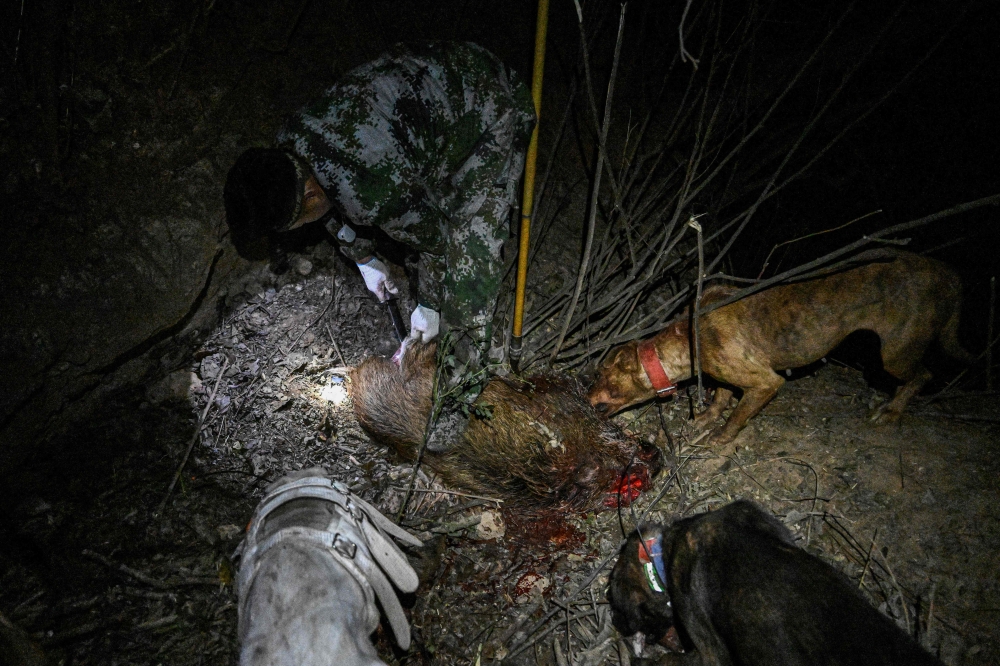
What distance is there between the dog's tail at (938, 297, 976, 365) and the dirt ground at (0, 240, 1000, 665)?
0.28 m

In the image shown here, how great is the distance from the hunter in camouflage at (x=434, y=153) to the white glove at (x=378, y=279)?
15.4 inches

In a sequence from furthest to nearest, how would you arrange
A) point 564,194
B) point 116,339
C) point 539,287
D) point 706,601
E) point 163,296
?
point 564,194 → point 539,287 → point 163,296 → point 116,339 → point 706,601

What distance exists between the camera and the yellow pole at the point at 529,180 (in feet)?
7.72

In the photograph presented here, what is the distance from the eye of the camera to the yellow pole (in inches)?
92.7

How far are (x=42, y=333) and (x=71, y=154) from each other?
3.59 ft

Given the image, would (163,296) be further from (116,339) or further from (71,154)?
(71,154)

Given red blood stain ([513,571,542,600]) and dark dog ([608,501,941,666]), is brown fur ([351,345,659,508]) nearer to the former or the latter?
red blood stain ([513,571,542,600])

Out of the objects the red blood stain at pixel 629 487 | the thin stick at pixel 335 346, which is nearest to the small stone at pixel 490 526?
the red blood stain at pixel 629 487

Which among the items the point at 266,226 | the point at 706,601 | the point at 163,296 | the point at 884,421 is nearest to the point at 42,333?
the point at 163,296

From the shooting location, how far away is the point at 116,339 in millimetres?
3365

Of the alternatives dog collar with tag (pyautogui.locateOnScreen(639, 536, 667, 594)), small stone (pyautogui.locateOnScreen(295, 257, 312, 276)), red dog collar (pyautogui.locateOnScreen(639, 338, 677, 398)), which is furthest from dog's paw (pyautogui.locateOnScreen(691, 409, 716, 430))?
small stone (pyautogui.locateOnScreen(295, 257, 312, 276))

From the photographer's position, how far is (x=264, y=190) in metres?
2.69

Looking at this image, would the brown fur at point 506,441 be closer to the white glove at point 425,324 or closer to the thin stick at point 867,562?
the white glove at point 425,324

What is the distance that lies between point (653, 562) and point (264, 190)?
2.83 m
